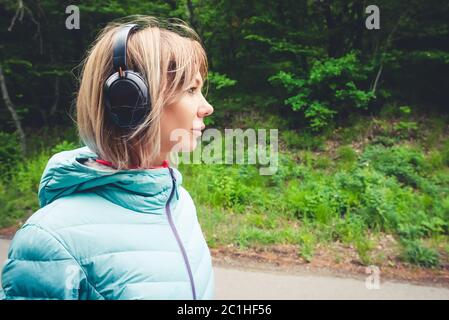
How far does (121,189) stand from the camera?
112 cm

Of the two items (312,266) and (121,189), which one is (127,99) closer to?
(121,189)

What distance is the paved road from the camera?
3902mm

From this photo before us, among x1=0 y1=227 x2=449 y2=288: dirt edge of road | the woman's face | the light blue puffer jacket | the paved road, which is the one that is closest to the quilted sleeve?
the light blue puffer jacket

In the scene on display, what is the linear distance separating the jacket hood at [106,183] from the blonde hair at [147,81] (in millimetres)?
47

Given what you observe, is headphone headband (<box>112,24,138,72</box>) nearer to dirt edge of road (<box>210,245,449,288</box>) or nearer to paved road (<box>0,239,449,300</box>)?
paved road (<box>0,239,449,300</box>)

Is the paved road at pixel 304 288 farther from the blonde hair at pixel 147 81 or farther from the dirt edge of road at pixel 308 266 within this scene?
the blonde hair at pixel 147 81

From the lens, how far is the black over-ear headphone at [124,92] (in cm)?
104

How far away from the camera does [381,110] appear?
333 inches

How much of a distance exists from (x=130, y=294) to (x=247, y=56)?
962cm

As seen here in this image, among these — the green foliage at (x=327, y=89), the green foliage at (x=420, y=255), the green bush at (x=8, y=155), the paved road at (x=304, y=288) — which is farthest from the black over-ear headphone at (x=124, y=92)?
the green bush at (x=8, y=155)

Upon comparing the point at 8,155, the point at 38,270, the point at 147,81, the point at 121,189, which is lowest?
the point at 8,155

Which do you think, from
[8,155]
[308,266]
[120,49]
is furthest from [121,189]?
[8,155]

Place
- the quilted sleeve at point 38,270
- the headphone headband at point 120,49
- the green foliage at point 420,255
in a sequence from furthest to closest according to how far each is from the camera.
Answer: the green foliage at point 420,255 → the headphone headband at point 120,49 → the quilted sleeve at point 38,270

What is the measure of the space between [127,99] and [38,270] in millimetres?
509
